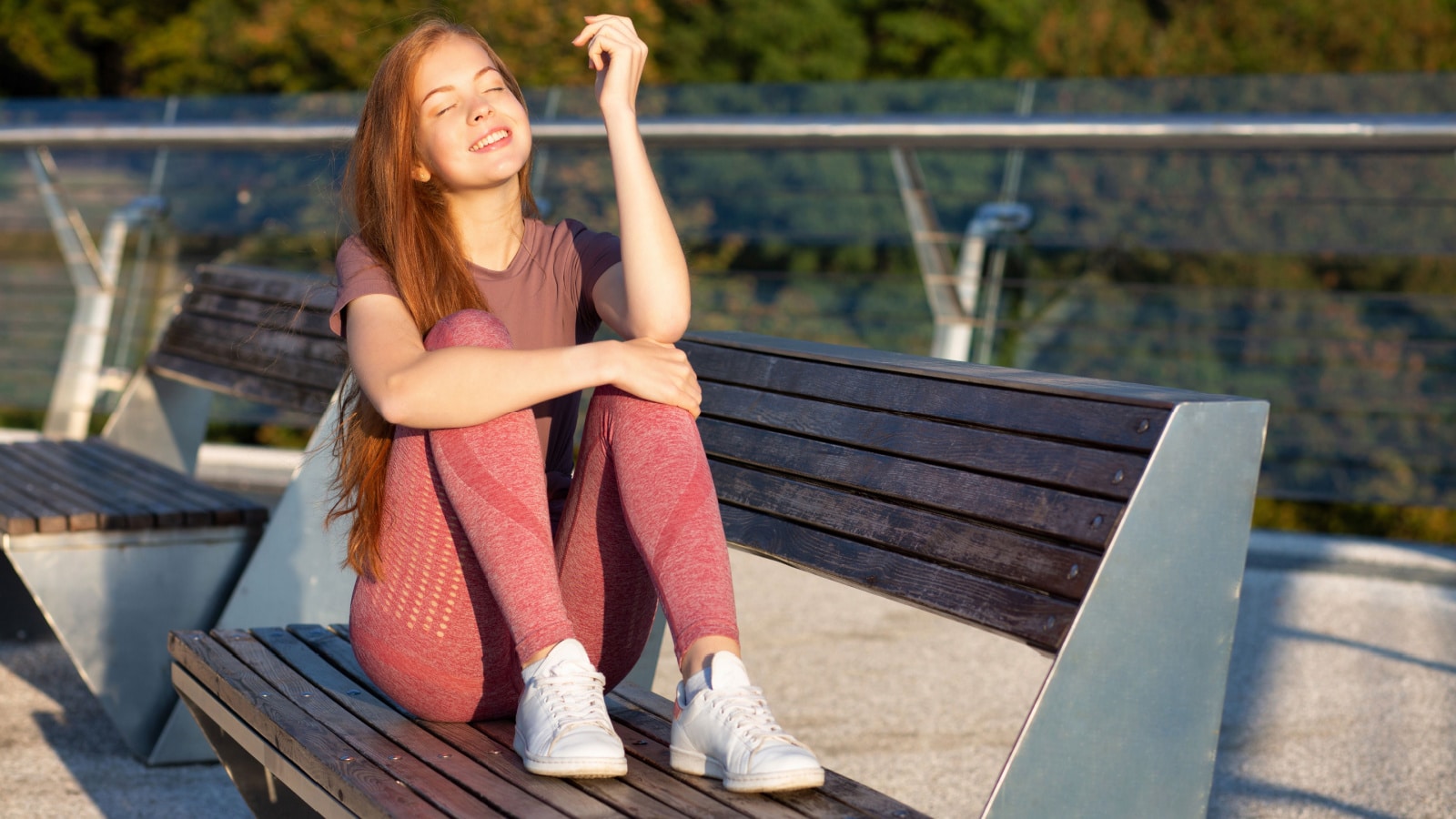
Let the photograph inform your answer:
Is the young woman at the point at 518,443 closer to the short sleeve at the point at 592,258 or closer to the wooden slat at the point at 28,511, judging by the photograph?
the short sleeve at the point at 592,258

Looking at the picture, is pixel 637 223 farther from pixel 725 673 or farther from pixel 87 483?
pixel 87 483

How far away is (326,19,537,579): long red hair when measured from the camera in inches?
92.2

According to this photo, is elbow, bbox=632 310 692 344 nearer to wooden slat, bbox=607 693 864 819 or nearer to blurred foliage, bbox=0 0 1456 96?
wooden slat, bbox=607 693 864 819

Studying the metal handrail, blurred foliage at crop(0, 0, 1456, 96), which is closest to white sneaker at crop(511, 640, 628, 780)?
the metal handrail

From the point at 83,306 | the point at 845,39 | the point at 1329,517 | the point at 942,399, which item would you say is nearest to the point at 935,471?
the point at 942,399

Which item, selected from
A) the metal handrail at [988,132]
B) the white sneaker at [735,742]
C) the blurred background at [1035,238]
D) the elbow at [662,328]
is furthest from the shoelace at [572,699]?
the metal handrail at [988,132]

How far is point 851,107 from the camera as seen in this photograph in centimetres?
599

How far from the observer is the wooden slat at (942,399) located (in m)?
1.88

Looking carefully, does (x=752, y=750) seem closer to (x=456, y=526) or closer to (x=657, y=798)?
(x=657, y=798)

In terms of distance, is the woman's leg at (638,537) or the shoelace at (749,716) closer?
the shoelace at (749,716)

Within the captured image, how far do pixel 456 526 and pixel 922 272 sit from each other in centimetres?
331

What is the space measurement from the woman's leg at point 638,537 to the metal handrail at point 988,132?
231 cm

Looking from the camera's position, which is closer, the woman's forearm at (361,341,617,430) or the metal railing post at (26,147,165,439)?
the woman's forearm at (361,341,617,430)

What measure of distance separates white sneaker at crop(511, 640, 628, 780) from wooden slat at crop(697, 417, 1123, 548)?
0.53 metres
